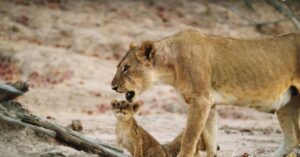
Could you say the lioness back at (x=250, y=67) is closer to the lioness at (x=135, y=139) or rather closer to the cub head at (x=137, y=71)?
the cub head at (x=137, y=71)

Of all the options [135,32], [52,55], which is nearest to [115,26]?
[135,32]

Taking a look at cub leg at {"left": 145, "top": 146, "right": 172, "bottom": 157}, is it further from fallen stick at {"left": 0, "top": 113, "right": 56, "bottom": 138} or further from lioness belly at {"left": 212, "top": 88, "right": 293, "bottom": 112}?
fallen stick at {"left": 0, "top": 113, "right": 56, "bottom": 138}

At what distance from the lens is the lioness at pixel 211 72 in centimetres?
752

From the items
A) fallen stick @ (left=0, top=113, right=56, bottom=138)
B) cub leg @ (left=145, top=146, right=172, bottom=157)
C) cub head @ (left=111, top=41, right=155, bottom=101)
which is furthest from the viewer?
cub leg @ (left=145, top=146, right=172, bottom=157)

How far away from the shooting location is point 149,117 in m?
15.5

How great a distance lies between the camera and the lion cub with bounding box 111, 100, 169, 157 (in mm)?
8477

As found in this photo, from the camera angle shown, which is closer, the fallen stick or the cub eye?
the fallen stick

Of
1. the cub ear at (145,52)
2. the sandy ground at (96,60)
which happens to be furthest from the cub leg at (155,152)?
the cub ear at (145,52)

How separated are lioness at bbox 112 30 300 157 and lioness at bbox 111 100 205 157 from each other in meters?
0.68

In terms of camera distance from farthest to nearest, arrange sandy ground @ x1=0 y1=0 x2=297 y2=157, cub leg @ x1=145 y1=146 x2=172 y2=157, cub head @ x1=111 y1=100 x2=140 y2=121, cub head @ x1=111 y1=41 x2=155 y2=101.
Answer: sandy ground @ x1=0 y1=0 x2=297 y2=157 → cub head @ x1=111 y1=100 x2=140 y2=121 → cub leg @ x1=145 y1=146 x2=172 y2=157 → cub head @ x1=111 y1=41 x2=155 y2=101

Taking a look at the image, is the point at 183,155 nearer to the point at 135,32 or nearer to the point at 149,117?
the point at 149,117

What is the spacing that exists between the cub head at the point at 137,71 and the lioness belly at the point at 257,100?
2.58 feet

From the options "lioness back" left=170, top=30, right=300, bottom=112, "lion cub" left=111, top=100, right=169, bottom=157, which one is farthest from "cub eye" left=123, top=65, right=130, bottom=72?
"lion cub" left=111, top=100, right=169, bottom=157

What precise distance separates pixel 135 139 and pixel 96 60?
12.6 metres
